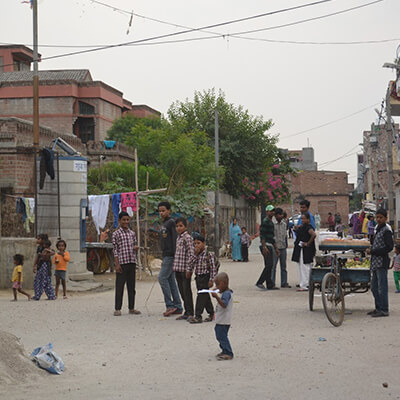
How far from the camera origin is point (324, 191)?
9806 cm

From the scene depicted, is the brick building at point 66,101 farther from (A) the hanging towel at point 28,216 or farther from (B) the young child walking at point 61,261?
(B) the young child walking at point 61,261

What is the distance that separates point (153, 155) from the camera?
3475cm

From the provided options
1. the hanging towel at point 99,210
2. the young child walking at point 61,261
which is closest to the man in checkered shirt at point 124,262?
the young child walking at point 61,261

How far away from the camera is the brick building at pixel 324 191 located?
96750mm

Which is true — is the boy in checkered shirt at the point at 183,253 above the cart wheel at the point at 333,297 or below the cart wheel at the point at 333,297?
above

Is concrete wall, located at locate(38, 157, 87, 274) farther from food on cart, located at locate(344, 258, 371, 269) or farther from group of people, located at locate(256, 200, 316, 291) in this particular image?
food on cart, located at locate(344, 258, 371, 269)

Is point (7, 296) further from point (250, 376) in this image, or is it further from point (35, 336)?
point (250, 376)

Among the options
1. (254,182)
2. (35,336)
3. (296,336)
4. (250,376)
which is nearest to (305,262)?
(296,336)

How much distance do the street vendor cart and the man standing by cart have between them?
1.44 feet

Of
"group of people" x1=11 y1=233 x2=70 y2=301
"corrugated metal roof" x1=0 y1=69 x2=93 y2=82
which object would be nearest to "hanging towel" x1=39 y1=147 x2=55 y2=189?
"group of people" x1=11 y1=233 x2=70 y2=301

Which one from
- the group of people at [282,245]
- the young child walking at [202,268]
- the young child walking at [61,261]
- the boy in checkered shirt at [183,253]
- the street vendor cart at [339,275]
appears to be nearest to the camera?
the street vendor cart at [339,275]

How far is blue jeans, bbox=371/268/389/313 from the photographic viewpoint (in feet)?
38.2

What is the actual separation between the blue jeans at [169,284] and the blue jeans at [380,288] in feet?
10.5

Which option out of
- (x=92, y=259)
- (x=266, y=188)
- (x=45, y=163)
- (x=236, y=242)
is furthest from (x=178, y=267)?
(x=266, y=188)
